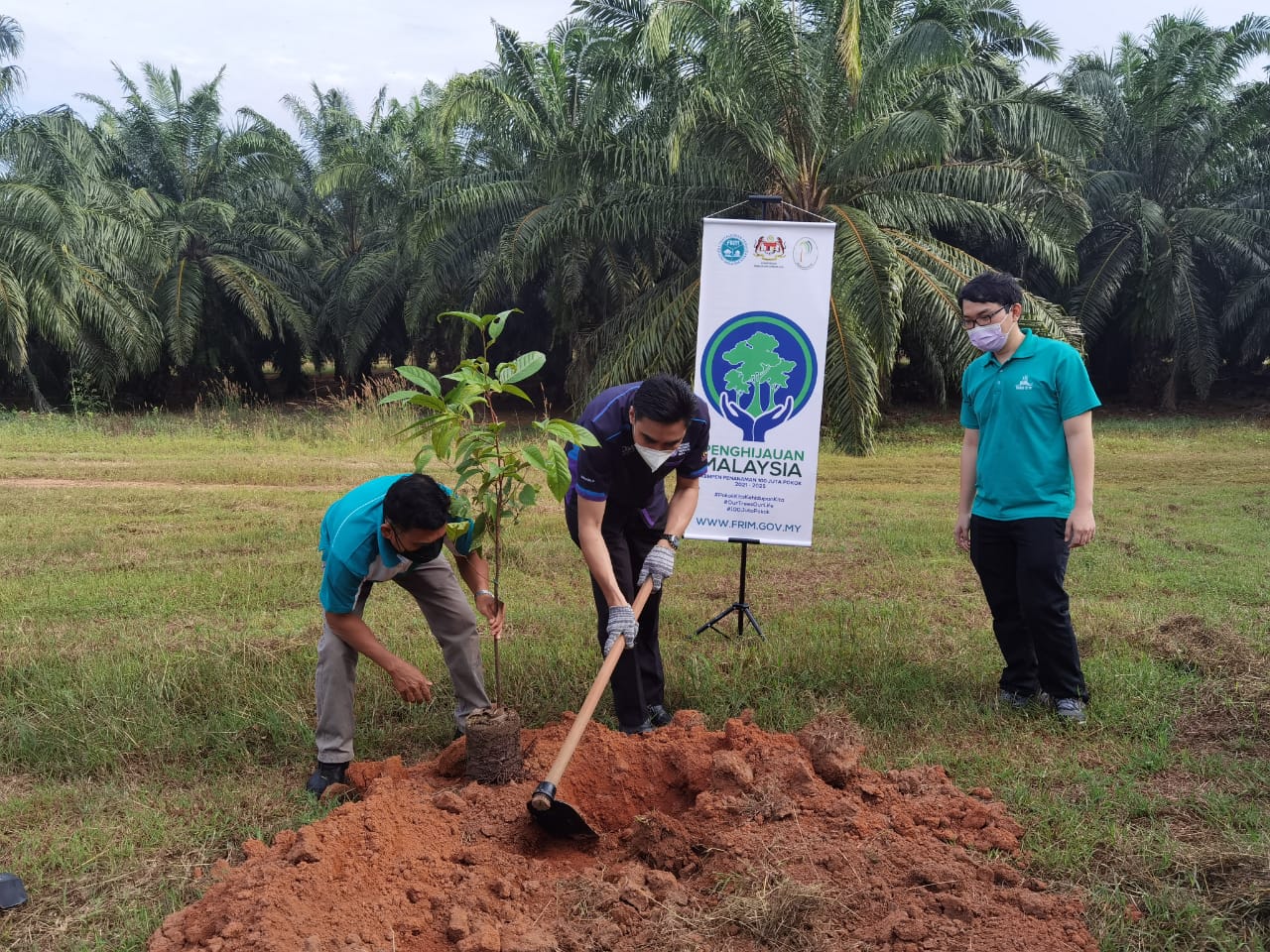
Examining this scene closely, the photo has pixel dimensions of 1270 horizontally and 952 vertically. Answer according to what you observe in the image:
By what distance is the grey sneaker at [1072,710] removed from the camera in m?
4.30

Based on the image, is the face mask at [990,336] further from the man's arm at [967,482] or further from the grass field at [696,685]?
the grass field at [696,685]

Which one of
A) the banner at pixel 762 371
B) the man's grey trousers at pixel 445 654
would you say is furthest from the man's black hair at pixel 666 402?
the banner at pixel 762 371

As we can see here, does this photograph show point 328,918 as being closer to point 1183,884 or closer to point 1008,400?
point 1183,884

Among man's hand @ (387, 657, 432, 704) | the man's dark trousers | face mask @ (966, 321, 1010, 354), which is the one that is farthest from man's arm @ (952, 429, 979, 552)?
man's hand @ (387, 657, 432, 704)

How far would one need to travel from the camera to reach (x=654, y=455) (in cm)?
379

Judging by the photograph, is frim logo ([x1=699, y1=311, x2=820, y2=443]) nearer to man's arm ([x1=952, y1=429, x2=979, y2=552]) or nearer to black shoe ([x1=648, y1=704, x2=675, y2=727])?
man's arm ([x1=952, y1=429, x2=979, y2=552])

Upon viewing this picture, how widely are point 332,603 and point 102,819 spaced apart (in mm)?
1219

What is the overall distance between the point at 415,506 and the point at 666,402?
931mm

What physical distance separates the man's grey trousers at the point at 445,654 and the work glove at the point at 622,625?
0.62m

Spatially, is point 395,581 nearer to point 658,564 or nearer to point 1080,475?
point 658,564

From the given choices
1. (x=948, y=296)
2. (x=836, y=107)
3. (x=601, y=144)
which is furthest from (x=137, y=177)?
(x=948, y=296)

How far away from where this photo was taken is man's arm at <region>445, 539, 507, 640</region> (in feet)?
12.6

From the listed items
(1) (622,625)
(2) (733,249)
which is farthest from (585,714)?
(2) (733,249)

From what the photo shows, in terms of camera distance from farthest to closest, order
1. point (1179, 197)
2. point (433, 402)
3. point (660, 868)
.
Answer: point (1179, 197) < point (433, 402) < point (660, 868)
